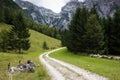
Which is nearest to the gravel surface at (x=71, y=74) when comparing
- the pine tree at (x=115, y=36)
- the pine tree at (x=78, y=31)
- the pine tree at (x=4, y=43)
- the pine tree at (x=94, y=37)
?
the pine tree at (x=94, y=37)

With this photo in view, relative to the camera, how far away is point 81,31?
66125 mm

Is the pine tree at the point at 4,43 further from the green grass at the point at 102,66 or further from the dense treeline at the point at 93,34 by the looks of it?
the green grass at the point at 102,66

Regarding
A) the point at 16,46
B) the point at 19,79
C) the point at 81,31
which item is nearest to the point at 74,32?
the point at 81,31

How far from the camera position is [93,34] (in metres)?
61.4

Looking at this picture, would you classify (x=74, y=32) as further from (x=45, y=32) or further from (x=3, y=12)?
(x=45, y=32)

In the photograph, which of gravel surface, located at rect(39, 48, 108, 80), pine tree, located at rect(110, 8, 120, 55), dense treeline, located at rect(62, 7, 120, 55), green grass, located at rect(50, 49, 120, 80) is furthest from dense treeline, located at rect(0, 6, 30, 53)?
gravel surface, located at rect(39, 48, 108, 80)

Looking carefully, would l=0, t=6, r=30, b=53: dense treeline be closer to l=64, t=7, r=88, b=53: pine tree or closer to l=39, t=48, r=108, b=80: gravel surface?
l=64, t=7, r=88, b=53: pine tree

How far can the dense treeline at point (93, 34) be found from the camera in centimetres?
6147

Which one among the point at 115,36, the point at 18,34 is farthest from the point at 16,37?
the point at 115,36

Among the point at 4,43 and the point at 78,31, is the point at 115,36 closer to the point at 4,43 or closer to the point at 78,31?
the point at 78,31

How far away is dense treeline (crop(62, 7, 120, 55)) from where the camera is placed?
6147cm

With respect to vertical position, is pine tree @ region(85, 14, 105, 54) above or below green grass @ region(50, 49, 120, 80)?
above

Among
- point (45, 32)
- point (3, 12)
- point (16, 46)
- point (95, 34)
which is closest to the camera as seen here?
point (95, 34)

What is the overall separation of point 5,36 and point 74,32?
33.9 metres
